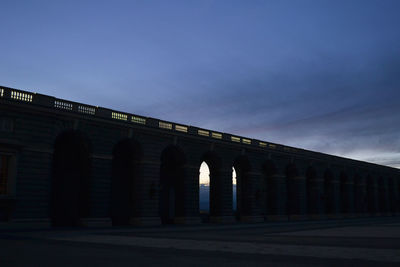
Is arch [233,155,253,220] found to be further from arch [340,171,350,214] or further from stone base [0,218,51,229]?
arch [340,171,350,214]

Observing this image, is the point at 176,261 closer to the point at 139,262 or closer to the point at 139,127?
the point at 139,262

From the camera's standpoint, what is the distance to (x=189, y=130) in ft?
178

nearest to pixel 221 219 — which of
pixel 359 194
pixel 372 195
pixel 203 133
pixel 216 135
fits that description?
pixel 216 135

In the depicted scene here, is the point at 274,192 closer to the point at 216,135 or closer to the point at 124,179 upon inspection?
the point at 216,135

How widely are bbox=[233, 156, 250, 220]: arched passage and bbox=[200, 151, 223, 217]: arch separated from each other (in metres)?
5.53

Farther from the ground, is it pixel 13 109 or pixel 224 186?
pixel 13 109

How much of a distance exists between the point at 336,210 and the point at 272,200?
21021 mm

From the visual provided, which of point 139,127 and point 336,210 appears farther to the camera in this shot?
point 336,210

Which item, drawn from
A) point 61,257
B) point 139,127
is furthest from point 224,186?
point 61,257

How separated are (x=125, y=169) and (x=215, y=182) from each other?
45.3 feet

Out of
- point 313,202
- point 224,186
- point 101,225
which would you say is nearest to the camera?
point 101,225

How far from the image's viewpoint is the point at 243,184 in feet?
210

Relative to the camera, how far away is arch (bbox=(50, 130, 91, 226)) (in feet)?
142

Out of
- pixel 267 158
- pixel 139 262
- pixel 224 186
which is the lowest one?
pixel 139 262
